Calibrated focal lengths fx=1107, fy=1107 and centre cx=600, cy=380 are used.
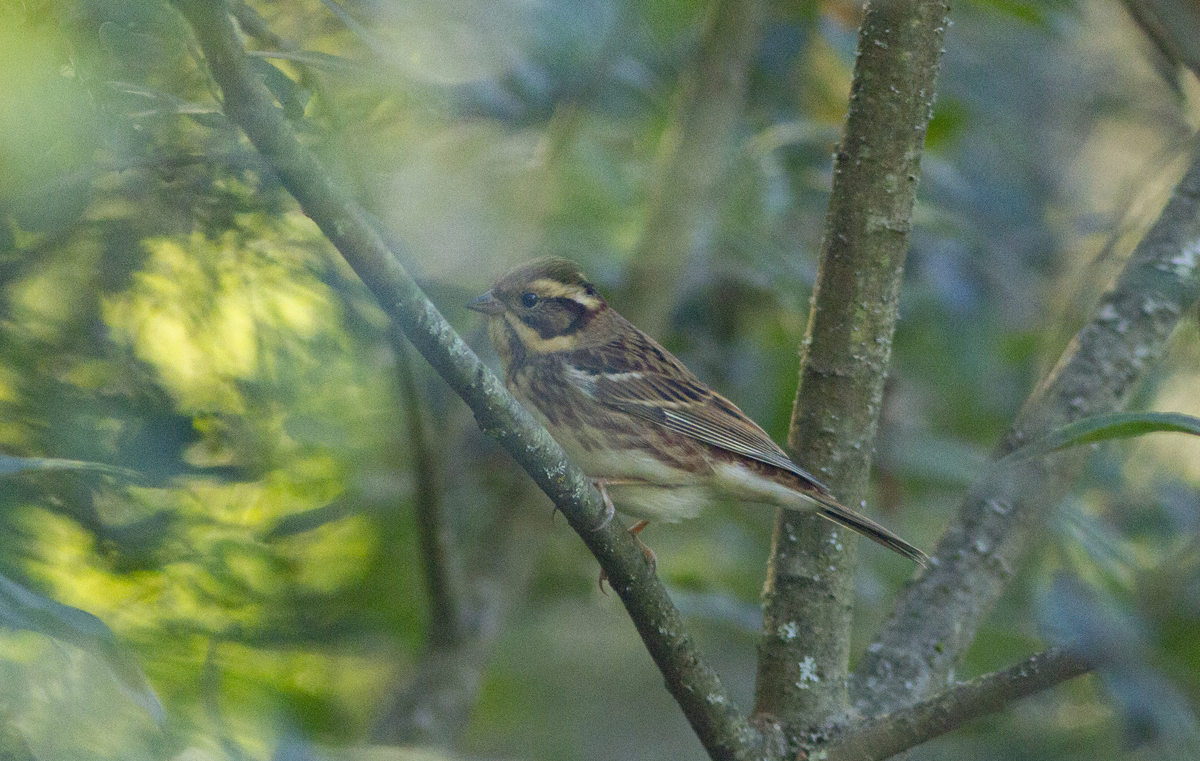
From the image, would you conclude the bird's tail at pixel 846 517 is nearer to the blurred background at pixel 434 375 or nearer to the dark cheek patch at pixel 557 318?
the blurred background at pixel 434 375

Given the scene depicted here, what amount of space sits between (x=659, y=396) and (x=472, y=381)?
5.12 ft

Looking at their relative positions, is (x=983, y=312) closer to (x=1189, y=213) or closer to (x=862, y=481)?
(x=1189, y=213)

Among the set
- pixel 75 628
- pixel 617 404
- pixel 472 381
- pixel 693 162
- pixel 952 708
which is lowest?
pixel 75 628

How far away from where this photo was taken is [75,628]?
58.8 inches

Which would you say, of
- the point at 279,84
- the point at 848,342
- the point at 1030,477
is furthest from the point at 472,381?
the point at 1030,477

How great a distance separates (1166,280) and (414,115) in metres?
2.21

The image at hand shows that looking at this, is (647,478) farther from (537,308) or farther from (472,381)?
(472,381)

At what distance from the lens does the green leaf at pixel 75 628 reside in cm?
147

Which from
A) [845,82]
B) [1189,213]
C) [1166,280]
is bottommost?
[1166,280]

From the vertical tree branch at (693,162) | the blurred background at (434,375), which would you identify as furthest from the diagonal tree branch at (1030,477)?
the vertical tree branch at (693,162)

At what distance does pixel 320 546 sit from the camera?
3.26 meters

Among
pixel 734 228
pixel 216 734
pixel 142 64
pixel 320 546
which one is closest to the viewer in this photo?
pixel 216 734

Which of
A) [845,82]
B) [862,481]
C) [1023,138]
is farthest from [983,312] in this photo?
[862,481]

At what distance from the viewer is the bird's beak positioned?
10.5 ft
